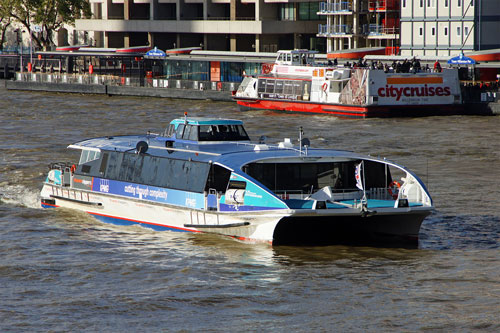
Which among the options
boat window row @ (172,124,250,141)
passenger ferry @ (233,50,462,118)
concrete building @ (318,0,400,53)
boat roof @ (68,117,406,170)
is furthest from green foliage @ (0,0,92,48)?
boat window row @ (172,124,250,141)

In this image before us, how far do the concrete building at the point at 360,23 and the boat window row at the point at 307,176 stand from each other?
69.8 m

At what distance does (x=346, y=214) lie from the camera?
23109 millimetres

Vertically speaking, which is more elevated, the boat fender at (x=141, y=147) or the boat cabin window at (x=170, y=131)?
the boat cabin window at (x=170, y=131)

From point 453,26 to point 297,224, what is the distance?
6073 centimetres

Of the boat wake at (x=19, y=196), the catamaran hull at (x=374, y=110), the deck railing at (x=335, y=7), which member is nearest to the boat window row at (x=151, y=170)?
the boat wake at (x=19, y=196)

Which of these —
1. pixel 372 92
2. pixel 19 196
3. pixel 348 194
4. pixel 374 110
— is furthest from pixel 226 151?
pixel 372 92

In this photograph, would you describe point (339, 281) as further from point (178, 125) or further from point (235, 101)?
point (235, 101)

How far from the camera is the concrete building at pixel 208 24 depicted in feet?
348

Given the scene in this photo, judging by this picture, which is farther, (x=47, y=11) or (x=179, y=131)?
(x=47, y=11)

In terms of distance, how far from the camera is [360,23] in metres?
99.4

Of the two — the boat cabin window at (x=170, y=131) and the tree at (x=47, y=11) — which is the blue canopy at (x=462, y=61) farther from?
the tree at (x=47, y=11)

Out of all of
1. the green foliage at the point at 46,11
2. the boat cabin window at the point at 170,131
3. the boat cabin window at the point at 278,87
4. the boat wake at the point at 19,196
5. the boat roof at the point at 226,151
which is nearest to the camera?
the boat roof at the point at 226,151

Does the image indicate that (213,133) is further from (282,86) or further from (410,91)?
(282,86)

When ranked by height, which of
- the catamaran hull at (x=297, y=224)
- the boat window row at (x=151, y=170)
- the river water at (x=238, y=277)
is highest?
the boat window row at (x=151, y=170)
